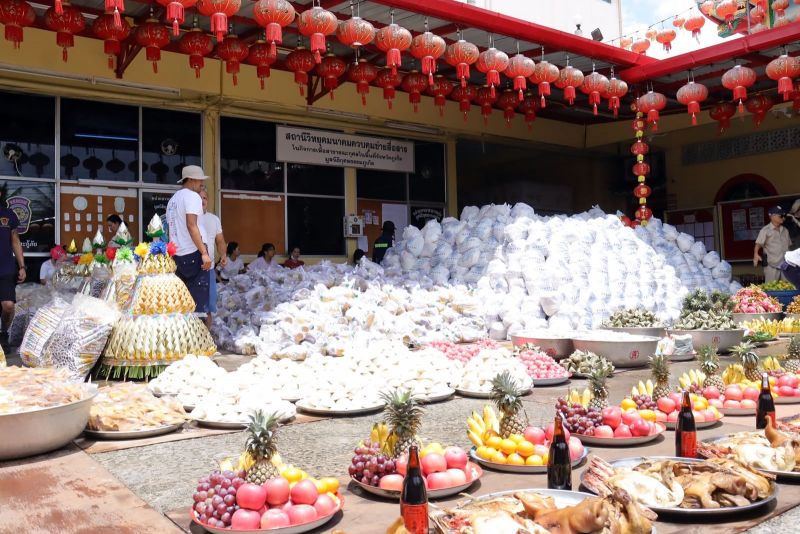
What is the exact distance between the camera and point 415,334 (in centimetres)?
809

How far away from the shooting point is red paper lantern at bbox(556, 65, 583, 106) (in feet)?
36.7

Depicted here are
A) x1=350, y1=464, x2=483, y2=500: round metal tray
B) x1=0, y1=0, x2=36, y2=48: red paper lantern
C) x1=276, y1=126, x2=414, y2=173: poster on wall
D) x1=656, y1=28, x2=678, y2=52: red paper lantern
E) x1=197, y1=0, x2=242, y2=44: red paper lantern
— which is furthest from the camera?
x1=656, y1=28, x2=678, y2=52: red paper lantern

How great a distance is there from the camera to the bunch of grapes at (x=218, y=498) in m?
2.38

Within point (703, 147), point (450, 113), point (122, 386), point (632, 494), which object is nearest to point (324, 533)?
point (632, 494)

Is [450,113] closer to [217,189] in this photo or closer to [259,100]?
[259,100]

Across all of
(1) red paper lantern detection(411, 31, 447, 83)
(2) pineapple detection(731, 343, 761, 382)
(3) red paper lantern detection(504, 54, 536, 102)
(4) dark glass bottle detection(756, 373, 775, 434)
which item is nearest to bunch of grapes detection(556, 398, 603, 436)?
(4) dark glass bottle detection(756, 373, 775, 434)

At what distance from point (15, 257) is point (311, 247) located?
17.9 feet

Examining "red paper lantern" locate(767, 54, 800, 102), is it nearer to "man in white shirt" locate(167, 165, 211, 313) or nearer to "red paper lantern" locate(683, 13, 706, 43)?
"red paper lantern" locate(683, 13, 706, 43)

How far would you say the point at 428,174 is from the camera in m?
14.7

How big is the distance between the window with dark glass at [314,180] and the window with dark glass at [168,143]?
1.80m

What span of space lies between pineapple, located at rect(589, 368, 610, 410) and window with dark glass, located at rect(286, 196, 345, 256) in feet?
31.0

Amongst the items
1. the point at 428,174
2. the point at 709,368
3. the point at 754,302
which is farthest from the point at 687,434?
the point at 428,174

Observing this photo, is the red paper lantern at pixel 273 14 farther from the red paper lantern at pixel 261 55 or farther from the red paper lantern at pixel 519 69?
the red paper lantern at pixel 519 69

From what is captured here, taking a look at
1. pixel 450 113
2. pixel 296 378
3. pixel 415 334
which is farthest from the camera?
pixel 450 113
